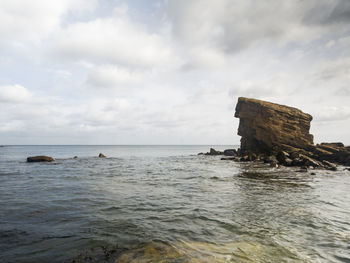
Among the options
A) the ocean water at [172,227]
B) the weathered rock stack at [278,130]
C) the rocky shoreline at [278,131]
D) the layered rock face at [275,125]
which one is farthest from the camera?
the layered rock face at [275,125]

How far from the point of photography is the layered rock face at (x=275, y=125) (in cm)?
4381

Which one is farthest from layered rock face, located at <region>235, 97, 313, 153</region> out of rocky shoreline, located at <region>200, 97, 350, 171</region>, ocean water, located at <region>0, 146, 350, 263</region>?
ocean water, located at <region>0, 146, 350, 263</region>

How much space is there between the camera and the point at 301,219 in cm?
891

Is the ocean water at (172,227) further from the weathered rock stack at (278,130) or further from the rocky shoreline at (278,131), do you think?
the weathered rock stack at (278,130)

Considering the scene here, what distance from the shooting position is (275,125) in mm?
44188

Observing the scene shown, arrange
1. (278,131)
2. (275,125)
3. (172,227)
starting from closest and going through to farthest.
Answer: (172,227) < (278,131) < (275,125)

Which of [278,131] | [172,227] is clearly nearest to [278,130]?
[278,131]

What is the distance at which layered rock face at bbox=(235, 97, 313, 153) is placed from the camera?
4381 centimetres

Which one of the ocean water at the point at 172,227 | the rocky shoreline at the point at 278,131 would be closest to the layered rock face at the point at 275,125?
the rocky shoreline at the point at 278,131

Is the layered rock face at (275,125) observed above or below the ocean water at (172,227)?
above

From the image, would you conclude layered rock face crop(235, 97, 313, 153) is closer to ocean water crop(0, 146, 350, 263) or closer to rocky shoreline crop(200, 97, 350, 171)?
rocky shoreline crop(200, 97, 350, 171)

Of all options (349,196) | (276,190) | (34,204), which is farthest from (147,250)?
(349,196)

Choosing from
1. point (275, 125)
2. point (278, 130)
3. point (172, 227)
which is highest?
point (275, 125)

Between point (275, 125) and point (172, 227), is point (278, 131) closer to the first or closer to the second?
point (275, 125)
